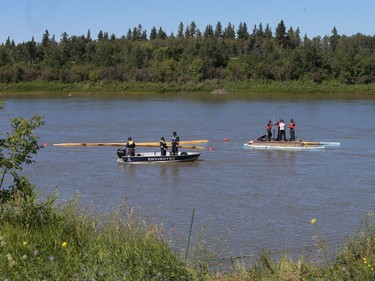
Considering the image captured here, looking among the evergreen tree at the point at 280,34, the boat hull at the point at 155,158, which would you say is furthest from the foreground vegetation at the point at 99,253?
the evergreen tree at the point at 280,34

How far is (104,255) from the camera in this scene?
920 centimetres

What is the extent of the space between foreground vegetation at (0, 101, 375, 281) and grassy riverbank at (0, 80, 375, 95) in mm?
98279

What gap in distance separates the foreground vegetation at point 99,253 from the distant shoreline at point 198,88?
95.8 meters

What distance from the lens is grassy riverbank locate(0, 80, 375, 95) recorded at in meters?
109

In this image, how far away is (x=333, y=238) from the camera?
17312mm

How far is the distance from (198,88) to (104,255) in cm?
10320

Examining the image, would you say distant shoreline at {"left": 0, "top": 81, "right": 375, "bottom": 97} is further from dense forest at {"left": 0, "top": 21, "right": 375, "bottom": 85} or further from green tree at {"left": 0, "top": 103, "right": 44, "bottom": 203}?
green tree at {"left": 0, "top": 103, "right": 44, "bottom": 203}

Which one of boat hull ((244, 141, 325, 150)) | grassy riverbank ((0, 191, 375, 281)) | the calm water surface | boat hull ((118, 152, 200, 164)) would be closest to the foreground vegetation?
grassy riverbank ((0, 191, 375, 281))

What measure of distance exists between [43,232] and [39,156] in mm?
26350

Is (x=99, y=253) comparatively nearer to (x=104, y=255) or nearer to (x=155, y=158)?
(x=104, y=255)

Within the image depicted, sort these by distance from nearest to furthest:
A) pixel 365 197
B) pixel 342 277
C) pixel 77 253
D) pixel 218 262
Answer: pixel 342 277
pixel 77 253
pixel 218 262
pixel 365 197

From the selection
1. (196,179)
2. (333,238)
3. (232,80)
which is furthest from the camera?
(232,80)

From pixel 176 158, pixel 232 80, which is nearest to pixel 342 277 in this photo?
pixel 176 158

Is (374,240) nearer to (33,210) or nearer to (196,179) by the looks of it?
(33,210)
